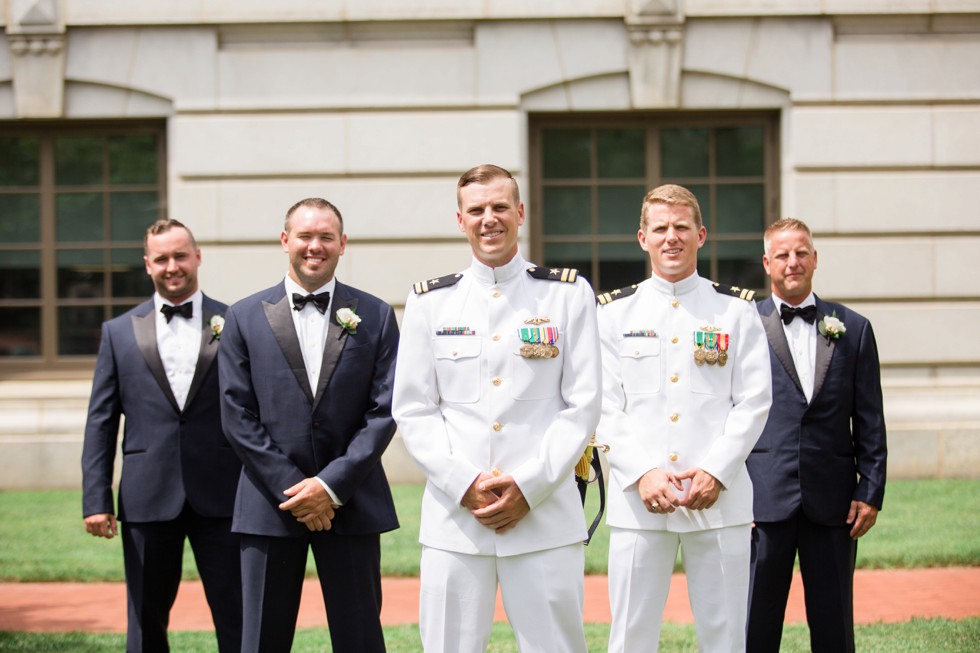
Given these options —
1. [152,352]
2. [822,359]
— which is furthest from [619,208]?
[152,352]

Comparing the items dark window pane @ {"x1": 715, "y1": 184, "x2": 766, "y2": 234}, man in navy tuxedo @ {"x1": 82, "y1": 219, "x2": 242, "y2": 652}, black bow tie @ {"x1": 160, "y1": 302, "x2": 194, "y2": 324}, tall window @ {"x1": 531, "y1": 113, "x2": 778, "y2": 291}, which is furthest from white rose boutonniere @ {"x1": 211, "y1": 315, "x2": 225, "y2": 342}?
dark window pane @ {"x1": 715, "y1": 184, "x2": 766, "y2": 234}

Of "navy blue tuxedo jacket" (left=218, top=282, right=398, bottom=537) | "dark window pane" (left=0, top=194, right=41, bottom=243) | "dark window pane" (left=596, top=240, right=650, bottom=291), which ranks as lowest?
"navy blue tuxedo jacket" (left=218, top=282, right=398, bottom=537)

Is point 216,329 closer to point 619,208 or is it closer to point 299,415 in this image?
point 299,415

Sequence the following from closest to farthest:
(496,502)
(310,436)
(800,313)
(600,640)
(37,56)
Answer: (496,502), (310,436), (800,313), (600,640), (37,56)

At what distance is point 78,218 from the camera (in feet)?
40.1

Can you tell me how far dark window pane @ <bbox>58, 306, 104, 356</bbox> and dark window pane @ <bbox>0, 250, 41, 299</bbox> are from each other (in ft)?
1.39

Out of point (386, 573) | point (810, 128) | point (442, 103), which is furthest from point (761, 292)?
point (386, 573)

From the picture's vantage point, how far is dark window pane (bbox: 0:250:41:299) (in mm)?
12242

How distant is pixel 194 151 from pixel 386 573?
208 inches

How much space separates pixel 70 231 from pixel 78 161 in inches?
29.5

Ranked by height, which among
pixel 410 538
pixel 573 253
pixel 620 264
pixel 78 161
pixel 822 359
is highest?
pixel 78 161

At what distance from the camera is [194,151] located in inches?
458

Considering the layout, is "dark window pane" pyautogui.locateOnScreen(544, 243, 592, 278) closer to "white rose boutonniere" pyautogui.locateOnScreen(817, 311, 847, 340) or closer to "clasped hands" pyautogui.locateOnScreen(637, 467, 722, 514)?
"white rose boutonniere" pyautogui.locateOnScreen(817, 311, 847, 340)

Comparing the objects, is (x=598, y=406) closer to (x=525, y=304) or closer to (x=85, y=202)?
(x=525, y=304)
